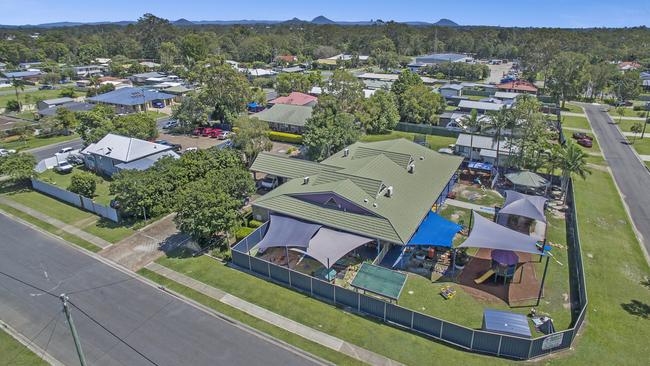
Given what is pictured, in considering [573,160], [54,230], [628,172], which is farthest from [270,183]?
[628,172]

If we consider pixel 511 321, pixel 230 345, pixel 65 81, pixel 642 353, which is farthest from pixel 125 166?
pixel 65 81

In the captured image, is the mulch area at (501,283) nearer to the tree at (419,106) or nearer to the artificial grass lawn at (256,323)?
the artificial grass lawn at (256,323)

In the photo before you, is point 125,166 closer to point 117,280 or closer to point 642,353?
point 117,280

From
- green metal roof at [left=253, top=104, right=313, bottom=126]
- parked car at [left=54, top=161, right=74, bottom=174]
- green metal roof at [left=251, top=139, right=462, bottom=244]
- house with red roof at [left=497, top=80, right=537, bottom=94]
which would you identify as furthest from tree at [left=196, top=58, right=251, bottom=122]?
house with red roof at [left=497, top=80, right=537, bottom=94]

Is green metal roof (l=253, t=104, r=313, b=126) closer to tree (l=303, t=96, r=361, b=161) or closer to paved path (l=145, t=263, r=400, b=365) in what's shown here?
tree (l=303, t=96, r=361, b=161)

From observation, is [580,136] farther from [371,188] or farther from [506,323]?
[506,323]

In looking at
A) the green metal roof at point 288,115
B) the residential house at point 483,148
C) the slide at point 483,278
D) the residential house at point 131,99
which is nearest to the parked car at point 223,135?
the green metal roof at point 288,115
